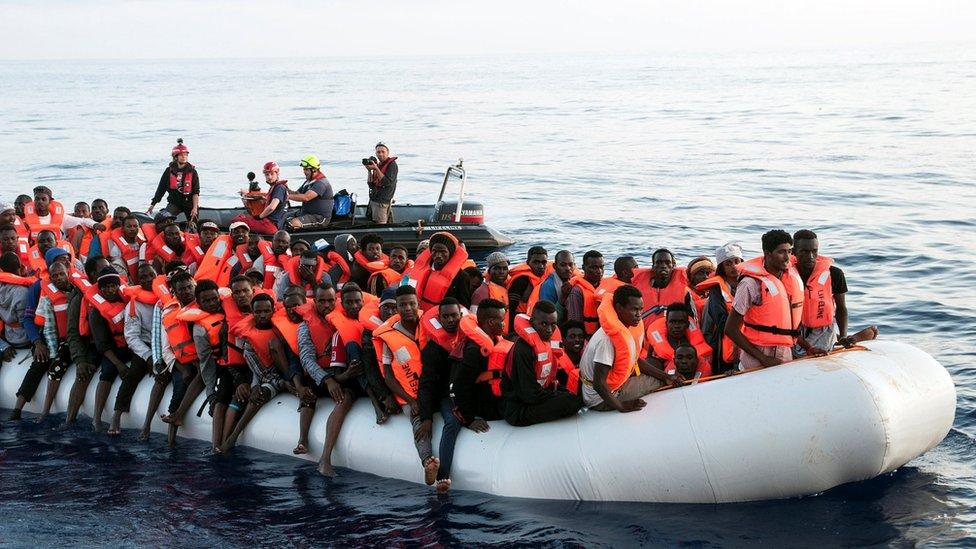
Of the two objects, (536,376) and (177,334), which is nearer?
(536,376)

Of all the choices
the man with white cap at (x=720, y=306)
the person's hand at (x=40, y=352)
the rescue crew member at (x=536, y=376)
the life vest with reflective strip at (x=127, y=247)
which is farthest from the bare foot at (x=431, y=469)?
the life vest with reflective strip at (x=127, y=247)

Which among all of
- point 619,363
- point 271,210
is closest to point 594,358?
point 619,363

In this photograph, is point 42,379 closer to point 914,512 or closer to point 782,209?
point 914,512

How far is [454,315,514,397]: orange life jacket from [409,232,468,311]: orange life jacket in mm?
1715

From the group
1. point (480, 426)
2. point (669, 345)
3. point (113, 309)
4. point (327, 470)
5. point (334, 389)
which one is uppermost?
point (113, 309)

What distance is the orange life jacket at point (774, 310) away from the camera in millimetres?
7148

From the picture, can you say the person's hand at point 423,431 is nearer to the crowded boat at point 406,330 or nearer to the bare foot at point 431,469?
the crowded boat at point 406,330

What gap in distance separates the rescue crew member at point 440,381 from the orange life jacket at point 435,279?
65.2 inches

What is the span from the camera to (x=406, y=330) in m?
A: 7.70

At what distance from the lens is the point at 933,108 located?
4831cm

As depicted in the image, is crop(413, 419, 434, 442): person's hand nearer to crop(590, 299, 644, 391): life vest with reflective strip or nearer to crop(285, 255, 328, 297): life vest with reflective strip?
crop(590, 299, 644, 391): life vest with reflective strip

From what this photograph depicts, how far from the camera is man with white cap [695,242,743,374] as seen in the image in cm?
786

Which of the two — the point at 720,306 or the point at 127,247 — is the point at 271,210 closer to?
the point at 127,247

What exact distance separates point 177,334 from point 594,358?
3.62 metres
